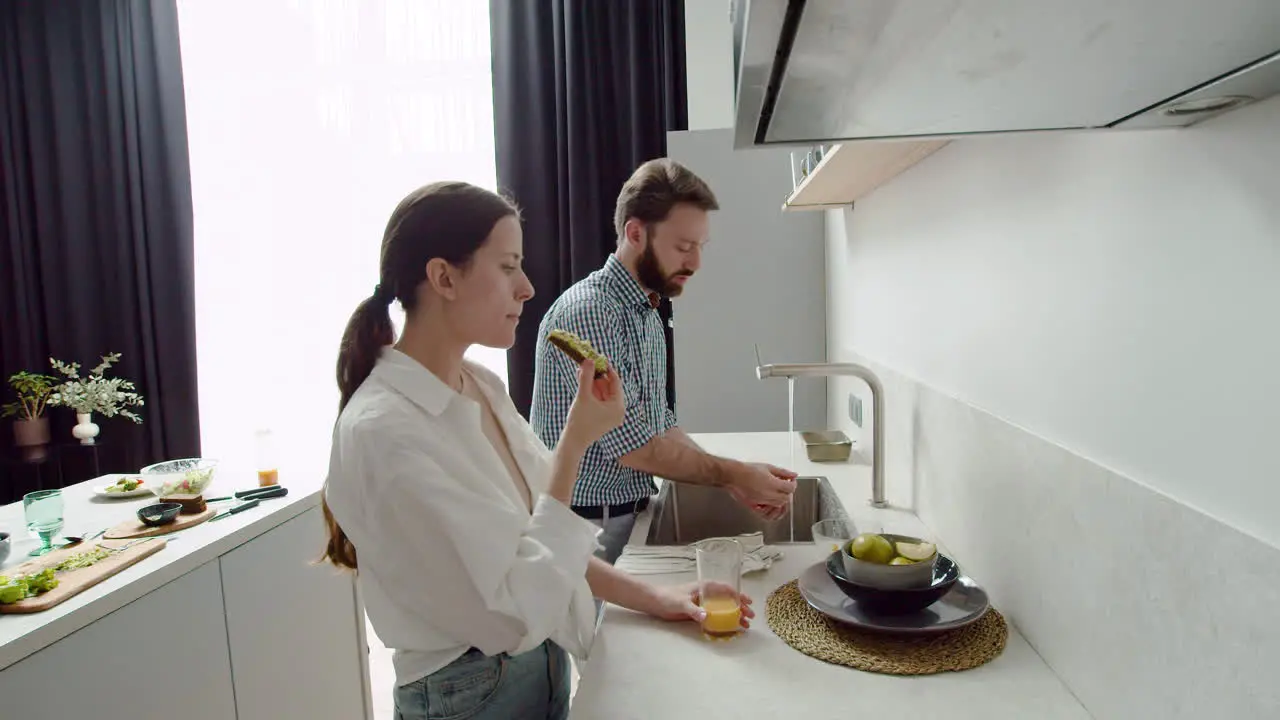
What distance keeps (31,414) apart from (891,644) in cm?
429

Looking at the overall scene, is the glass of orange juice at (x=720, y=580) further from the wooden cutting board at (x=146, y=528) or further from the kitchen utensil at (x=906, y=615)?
the wooden cutting board at (x=146, y=528)

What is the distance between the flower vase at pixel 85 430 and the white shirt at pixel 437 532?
329cm

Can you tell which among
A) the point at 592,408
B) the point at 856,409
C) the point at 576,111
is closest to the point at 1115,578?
the point at 592,408

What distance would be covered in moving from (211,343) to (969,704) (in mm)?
4025

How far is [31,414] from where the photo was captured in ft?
12.2

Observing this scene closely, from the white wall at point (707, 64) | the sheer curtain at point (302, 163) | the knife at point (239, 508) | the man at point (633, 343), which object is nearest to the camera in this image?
the man at point (633, 343)

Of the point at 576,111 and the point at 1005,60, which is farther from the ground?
the point at 576,111

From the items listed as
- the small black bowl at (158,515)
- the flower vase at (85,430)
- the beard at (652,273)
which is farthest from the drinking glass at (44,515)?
the flower vase at (85,430)

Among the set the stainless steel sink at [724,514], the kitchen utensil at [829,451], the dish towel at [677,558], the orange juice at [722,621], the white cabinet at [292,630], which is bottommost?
the white cabinet at [292,630]

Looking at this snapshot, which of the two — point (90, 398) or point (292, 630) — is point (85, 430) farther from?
point (292, 630)

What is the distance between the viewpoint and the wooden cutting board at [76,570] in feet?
4.84

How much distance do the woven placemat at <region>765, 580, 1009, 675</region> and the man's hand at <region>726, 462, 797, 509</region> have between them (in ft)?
1.36

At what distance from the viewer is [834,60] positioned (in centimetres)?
58

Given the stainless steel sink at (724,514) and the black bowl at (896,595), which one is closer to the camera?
the black bowl at (896,595)
